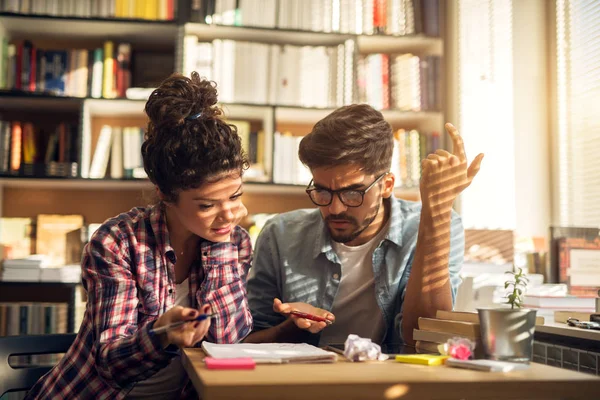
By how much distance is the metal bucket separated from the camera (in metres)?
1.16

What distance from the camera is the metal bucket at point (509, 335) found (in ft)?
3.81

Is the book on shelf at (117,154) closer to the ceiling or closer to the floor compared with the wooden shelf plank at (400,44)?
closer to the floor

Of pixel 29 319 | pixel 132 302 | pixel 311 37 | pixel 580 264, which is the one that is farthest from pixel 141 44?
pixel 580 264

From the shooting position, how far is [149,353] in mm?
1249

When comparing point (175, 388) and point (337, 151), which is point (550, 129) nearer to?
point (337, 151)

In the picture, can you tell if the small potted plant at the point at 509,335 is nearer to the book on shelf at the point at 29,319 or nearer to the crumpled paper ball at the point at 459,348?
the crumpled paper ball at the point at 459,348

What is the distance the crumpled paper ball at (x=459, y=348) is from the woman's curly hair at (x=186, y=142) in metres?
0.63

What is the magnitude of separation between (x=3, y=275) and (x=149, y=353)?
1.80m

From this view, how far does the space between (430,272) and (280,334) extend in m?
0.41

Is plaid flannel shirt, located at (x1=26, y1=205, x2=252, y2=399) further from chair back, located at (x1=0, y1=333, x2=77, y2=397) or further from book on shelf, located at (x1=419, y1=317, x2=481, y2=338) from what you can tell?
book on shelf, located at (x1=419, y1=317, x2=481, y2=338)

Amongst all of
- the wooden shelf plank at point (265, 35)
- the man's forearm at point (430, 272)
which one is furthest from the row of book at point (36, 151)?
the man's forearm at point (430, 272)

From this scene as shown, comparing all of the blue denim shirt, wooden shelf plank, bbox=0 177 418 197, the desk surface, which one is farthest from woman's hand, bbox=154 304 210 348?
wooden shelf plank, bbox=0 177 418 197

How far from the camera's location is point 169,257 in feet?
4.98

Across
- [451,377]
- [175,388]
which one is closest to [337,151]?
[175,388]
